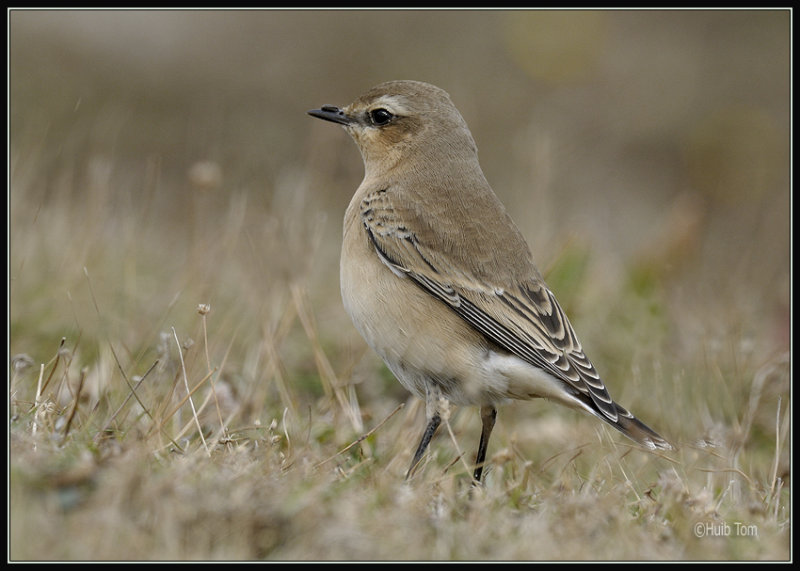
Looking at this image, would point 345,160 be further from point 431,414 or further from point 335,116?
point 431,414

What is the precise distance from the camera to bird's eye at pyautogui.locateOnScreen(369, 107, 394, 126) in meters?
6.90

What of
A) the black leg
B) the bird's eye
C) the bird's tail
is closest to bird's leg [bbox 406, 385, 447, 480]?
the black leg

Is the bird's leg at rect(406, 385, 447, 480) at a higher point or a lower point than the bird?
lower

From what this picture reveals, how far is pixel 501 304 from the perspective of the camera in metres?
5.84

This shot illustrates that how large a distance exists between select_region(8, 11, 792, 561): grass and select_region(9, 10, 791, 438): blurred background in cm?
5

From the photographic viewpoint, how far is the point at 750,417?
6535 mm

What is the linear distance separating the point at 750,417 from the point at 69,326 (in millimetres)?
4746

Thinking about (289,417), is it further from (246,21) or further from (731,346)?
(246,21)

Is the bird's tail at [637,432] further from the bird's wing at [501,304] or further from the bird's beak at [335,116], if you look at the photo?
the bird's beak at [335,116]

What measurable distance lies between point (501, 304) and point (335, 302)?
3337mm

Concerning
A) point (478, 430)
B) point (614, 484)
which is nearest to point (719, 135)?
point (478, 430)

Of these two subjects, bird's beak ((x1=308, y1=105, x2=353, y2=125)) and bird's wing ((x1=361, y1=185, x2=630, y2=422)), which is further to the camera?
bird's beak ((x1=308, y1=105, x2=353, y2=125))

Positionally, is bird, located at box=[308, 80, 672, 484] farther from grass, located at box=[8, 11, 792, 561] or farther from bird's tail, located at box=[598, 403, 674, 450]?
grass, located at box=[8, 11, 792, 561]

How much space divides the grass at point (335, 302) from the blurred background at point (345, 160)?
5 centimetres
